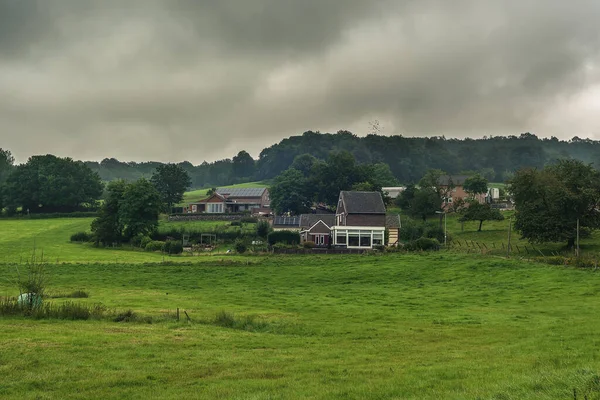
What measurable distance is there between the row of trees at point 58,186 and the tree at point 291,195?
2212cm

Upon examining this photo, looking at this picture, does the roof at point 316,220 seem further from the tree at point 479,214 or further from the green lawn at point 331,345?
the green lawn at point 331,345

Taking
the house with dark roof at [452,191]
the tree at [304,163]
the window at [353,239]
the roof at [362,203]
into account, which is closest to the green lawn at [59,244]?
the roof at [362,203]

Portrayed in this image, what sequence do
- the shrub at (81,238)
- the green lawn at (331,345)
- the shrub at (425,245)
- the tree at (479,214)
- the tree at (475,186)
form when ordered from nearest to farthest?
the green lawn at (331,345) → the shrub at (425,245) → the tree at (479,214) → the shrub at (81,238) → the tree at (475,186)

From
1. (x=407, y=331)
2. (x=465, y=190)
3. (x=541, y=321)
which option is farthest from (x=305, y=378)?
(x=465, y=190)

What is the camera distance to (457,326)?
67.9 feet

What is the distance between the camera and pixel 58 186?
10631 centimetres

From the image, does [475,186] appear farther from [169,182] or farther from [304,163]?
[169,182]

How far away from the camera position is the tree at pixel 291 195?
335 ft

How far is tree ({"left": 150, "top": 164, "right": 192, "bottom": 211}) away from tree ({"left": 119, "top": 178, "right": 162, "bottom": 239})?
3283 cm

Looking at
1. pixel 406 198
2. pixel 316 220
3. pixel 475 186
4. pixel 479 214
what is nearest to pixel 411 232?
pixel 479 214

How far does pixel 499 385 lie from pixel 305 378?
4289 mm

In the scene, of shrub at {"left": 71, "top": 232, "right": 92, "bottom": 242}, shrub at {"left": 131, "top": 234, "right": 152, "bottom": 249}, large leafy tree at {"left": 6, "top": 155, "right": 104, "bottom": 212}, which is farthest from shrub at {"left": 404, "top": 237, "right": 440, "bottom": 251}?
large leafy tree at {"left": 6, "top": 155, "right": 104, "bottom": 212}

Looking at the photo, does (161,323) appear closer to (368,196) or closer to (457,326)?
(457,326)

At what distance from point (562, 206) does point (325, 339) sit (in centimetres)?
4375
